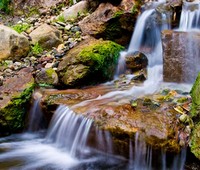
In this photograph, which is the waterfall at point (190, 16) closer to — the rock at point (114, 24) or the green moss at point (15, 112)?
the rock at point (114, 24)

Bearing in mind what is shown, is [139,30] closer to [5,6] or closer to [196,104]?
[196,104]

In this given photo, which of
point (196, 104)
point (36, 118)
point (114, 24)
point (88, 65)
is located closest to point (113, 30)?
point (114, 24)

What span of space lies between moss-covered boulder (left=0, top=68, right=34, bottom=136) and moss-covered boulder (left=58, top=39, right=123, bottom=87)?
0.74 meters

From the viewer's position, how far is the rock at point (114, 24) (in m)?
8.30

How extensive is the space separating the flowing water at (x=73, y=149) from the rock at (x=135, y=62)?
630 mm

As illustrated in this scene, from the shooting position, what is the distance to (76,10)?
10.0 metres

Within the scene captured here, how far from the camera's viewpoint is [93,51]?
680 cm

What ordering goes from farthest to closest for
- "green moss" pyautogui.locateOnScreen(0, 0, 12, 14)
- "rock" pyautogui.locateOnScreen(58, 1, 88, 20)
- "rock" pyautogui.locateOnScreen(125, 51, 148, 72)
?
"green moss" pyautogui.locateOnScreen(0, 0, 12, 14), "rock" pyautogui.locateOnScreen(58, 1, 88, 20), "rock" pyautogui.locateOnScreen(125, 51, 148, 72)

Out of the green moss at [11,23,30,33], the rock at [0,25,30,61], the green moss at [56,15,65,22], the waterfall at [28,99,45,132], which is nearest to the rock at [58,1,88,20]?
the green moss at [56,15,65,22]

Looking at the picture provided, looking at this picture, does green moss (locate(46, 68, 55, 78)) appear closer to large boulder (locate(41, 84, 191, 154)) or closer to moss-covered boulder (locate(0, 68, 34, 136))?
moss-covered boulder (locate(0, 68, 34, 136))

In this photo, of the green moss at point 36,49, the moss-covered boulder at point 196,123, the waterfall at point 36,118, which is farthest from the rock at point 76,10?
the moss-covered boulder at point 196,123

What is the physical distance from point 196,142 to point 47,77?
359cm

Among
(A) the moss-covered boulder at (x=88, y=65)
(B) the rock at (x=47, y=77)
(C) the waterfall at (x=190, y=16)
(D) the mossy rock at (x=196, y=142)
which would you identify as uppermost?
(C) the waterfall at (x=190, y=16)

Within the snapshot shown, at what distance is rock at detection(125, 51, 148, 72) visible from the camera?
23.7 feet
